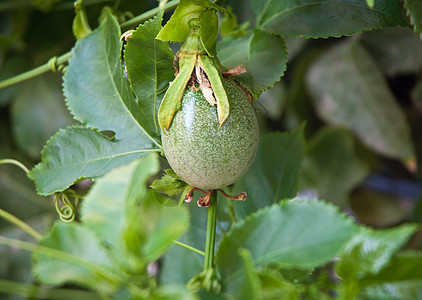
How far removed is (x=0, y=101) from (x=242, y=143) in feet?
2.18

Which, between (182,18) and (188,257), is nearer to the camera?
(182,18)

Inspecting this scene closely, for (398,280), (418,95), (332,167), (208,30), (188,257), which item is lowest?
(332,167)

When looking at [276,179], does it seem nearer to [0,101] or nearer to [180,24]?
[180,24]

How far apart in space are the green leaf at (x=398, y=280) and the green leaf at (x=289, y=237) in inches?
1.6

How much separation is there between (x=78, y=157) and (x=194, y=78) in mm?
135

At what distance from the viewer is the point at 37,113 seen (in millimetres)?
799

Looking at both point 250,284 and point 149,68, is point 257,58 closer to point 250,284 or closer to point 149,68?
point 149,68

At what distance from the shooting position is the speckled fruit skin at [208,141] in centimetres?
30

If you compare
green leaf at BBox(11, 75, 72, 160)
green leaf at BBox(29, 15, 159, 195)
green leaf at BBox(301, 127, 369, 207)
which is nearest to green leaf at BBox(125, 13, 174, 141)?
green leaf at BBox(29, 15, 159, 195)

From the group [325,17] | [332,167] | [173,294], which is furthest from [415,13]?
[332,167]

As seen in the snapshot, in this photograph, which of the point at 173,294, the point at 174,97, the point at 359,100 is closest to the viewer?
the point at 173,294

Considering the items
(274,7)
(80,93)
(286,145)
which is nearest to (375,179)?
(286,145)

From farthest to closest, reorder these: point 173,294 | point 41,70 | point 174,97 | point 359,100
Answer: point 359,100, point 41,70, point 174,97, point 173,294

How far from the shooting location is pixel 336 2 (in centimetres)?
38
